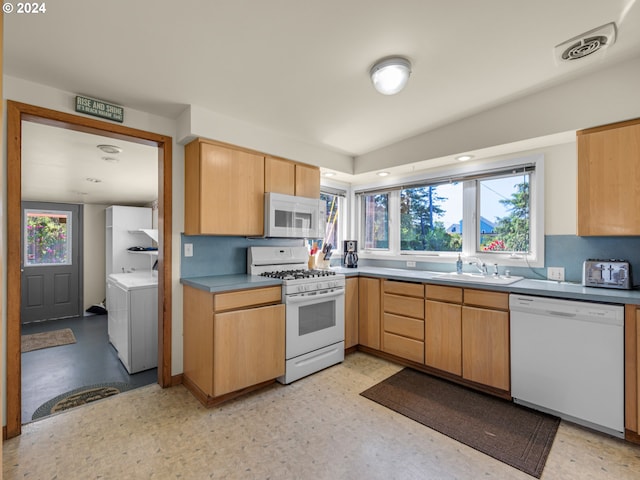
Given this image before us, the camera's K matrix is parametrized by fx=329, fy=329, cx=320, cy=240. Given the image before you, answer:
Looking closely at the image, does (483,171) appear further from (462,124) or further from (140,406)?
(140,406)

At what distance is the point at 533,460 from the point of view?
1903 mm

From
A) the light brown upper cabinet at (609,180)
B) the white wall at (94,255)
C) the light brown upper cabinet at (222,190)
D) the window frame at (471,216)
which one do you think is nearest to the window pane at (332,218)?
the window frame at (471,216)

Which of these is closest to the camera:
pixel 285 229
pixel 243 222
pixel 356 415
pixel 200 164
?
pixel 356 415

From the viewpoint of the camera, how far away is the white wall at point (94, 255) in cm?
614

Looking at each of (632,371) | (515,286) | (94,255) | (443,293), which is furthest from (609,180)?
(94,255)

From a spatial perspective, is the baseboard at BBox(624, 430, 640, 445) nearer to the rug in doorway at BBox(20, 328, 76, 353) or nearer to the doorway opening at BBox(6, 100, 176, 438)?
the doorway opening at BBox(6, 100, 176, 438)

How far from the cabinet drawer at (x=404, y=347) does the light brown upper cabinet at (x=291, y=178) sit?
1.67m

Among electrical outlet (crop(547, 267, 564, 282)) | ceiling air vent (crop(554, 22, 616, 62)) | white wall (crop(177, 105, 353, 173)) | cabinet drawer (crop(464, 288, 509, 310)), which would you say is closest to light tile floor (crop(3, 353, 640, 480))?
cabinet drawer (crop(464, 288, 509, 310))

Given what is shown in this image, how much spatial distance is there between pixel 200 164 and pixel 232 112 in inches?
20.5

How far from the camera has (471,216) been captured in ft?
11.1

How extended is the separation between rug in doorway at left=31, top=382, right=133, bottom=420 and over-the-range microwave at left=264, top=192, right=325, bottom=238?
183cm

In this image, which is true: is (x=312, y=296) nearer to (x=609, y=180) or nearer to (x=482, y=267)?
(x=482, y=267)

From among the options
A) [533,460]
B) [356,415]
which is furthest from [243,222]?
[533,460]

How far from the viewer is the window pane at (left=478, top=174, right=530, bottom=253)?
301cm
